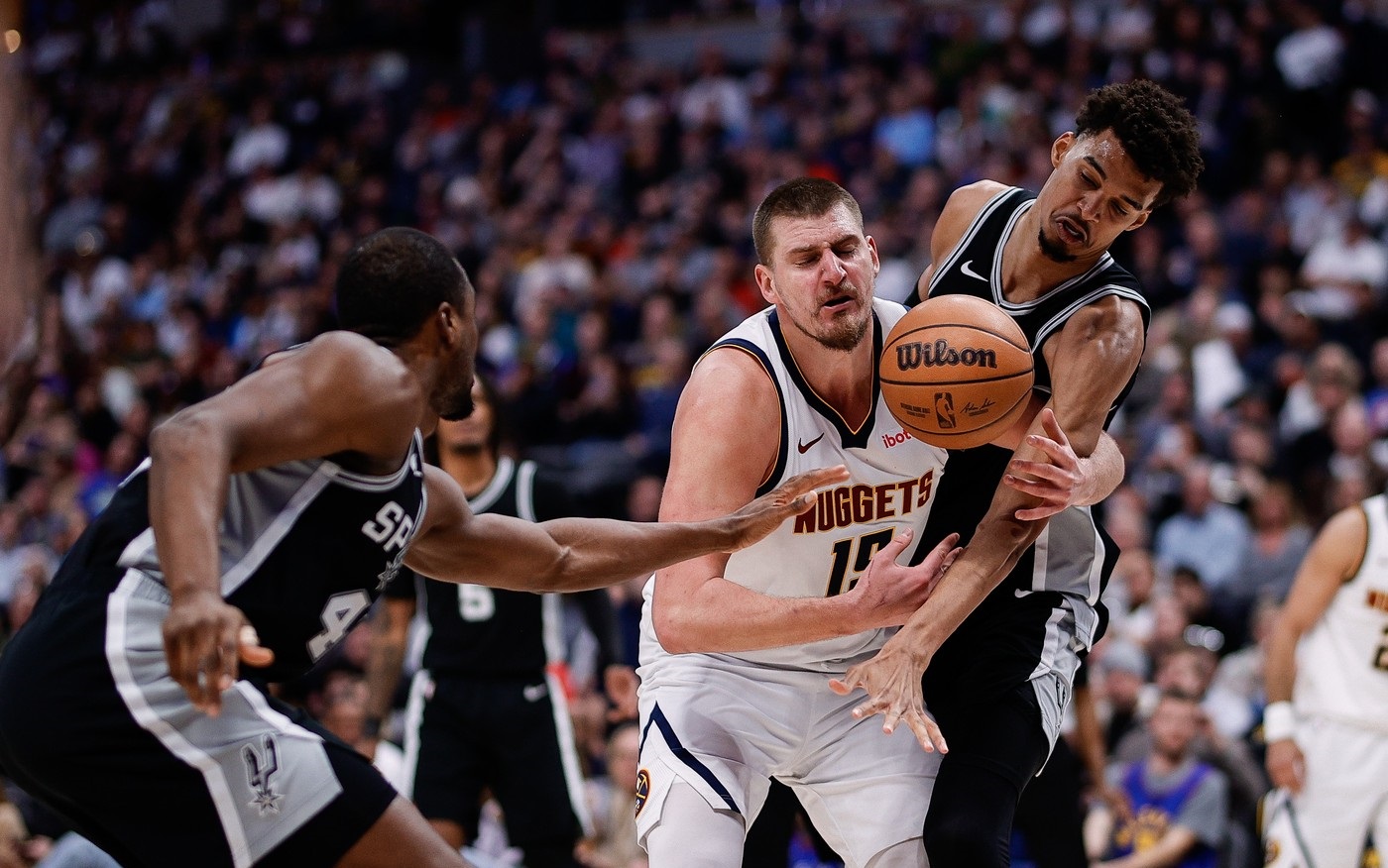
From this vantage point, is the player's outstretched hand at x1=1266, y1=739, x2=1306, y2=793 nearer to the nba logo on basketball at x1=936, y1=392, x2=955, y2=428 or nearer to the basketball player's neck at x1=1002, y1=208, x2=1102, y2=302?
the basketball player's neck at x1=1002, y1=208, x2=1102, y2=302

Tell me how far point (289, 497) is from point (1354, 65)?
463 inches

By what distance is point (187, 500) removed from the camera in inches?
120

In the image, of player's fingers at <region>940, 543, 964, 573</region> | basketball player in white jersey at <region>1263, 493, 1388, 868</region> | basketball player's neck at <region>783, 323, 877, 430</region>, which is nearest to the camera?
player's fingers at <region>940, 543, 964, 573</region>

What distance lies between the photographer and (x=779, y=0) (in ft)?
60.6

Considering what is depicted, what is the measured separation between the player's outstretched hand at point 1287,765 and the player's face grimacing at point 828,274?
279 cm

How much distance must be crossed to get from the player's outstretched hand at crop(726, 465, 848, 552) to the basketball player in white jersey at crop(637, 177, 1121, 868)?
0.16 m

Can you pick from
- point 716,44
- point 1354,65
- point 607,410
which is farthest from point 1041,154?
point 716,44

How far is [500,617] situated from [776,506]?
276 centimetres

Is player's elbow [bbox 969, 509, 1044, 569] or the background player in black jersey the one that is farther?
the background player in black jersey

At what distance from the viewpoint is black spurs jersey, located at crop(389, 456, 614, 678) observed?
6.65 m

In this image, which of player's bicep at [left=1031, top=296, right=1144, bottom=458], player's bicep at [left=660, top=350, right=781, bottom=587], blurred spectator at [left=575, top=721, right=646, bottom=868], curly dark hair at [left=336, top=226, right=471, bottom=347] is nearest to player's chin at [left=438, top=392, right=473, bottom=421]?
curly dark hair at [left=336, top=226, right=471, bottom=347]

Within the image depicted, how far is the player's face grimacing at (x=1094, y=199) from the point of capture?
4566 millimetres

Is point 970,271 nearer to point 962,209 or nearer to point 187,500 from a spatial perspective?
point 962,209

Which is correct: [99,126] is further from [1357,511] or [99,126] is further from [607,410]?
[1357,511]
